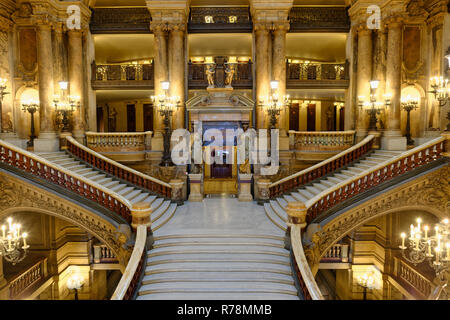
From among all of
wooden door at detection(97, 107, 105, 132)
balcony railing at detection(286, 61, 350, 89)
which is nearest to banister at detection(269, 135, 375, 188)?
balcony railing at detection(286, 61, 350, 89)

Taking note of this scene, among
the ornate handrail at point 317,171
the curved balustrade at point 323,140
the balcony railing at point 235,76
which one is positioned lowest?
the ornate handrail at point 317,171

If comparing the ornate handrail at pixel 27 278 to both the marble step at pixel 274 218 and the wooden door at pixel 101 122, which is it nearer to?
the marble step at pixel 274 218

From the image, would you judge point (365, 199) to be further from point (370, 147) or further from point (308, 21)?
point (308, 21)

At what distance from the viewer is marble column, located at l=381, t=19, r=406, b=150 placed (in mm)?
12180

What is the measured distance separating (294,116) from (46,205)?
53.2 ft

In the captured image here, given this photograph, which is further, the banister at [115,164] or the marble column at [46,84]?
the marble column at [46,84]

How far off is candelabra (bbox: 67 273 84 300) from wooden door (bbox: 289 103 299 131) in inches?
601

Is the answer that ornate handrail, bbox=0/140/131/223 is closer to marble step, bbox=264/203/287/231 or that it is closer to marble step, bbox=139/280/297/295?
marble step, bbox=139/280/297/295

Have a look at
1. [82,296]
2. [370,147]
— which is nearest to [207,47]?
[370,147]

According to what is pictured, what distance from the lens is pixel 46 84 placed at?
12727mm

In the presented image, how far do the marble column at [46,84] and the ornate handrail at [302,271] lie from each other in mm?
10611

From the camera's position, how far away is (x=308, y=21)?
1456cm

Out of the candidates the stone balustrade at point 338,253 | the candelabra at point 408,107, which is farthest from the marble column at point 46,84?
the candelabra at point 408,107

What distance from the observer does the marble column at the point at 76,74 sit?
531 inches
